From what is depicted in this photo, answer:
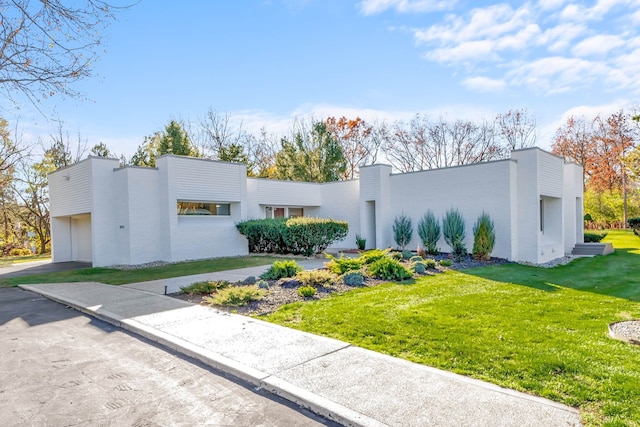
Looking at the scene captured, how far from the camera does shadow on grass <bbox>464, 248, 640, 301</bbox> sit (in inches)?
335

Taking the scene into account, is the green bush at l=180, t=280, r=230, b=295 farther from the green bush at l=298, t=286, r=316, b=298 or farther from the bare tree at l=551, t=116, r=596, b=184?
the bare tree at l=551, t=116, r=596, b=184

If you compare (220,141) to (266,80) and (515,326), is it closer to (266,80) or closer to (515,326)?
(266,80)

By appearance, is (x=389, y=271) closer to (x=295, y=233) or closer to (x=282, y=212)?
(x=295, y=233)

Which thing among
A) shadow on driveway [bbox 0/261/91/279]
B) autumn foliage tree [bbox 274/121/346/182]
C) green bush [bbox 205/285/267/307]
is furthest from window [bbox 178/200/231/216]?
autumn foliage tree [bbox 274/121/346/182]

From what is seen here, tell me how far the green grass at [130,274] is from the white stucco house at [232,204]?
1565 mm

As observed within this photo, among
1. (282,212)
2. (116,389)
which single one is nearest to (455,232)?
(282,212)

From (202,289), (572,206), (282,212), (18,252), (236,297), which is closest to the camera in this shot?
(236,297)

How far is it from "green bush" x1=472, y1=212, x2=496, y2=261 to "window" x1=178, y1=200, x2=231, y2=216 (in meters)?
10.8

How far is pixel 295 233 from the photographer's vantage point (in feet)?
50.0

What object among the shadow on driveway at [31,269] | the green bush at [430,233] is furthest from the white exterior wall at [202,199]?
the green bush at [430,233]

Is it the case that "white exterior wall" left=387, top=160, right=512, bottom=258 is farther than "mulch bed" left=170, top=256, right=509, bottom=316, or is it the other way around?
"white exterior wall" left=387, top=160, right=512, bottom=258

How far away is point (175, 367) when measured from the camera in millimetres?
4223

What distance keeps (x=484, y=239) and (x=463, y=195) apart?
2212 millimetres

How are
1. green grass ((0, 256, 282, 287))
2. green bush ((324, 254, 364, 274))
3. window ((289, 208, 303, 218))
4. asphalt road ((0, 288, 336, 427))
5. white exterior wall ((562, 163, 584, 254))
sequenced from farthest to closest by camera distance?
window ((289, 208, 303, 218))
white exterior wall ((562, 163, 584, 254))
green grass ((0, 256, 282, 287))
green bush ((324, 254, 364, 274))
asphalt road ((0, 288, 336, 427))
